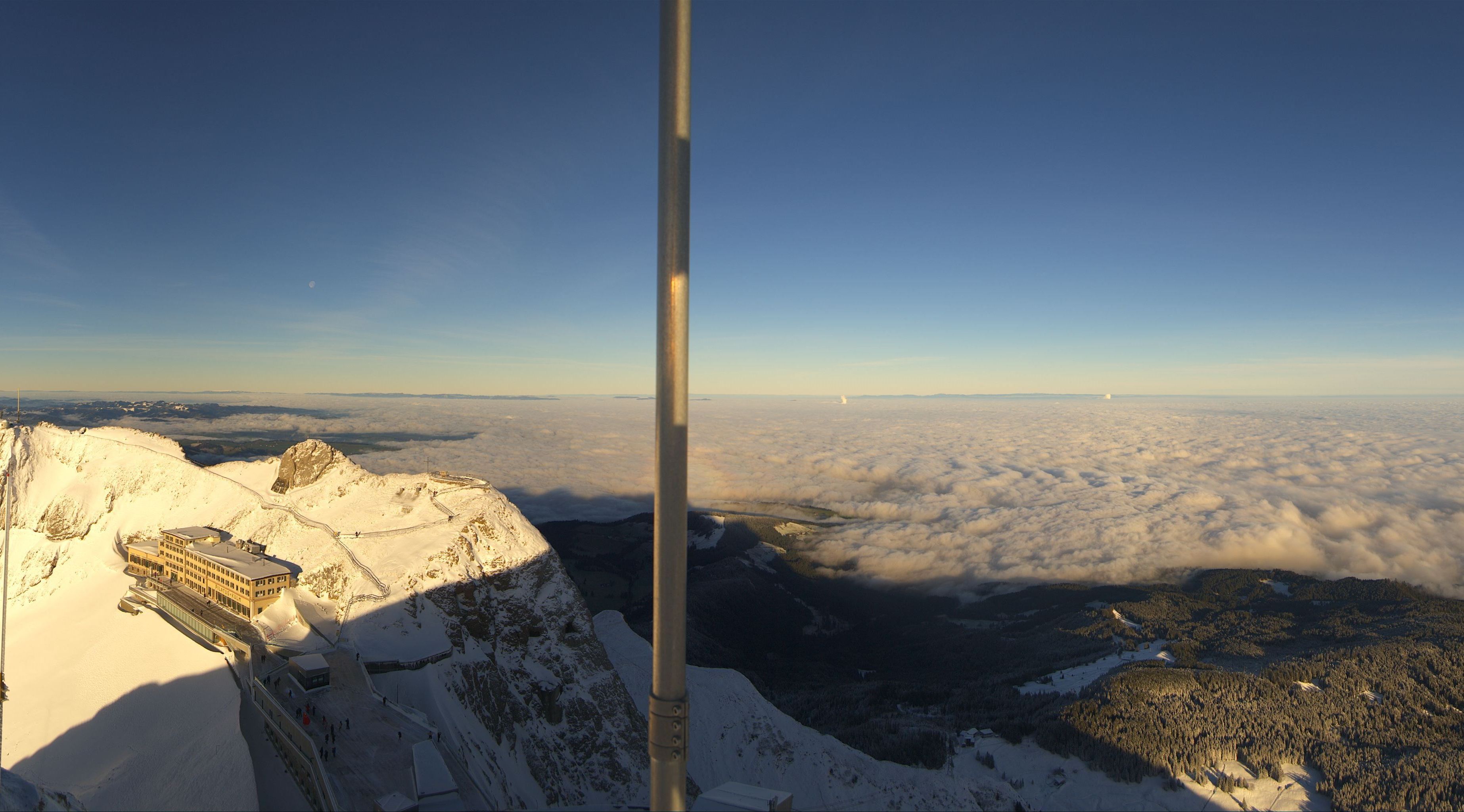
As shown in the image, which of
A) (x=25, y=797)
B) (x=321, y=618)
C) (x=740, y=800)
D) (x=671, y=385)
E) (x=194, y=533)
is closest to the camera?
(x=671, y=385)

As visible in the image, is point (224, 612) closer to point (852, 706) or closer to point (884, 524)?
point (852, 706)

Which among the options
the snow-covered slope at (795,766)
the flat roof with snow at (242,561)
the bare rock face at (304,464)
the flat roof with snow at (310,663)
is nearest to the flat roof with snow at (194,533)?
the flat roof with snow at (242,561)

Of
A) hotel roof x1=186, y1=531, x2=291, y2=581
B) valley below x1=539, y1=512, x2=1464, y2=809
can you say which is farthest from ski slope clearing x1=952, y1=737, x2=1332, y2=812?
hotel roof x1=186, y1=531, x2=291, y2=581

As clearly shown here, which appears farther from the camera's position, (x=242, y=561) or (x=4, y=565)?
(x=242, y=561)

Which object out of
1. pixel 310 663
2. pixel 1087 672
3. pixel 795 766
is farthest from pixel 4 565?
pixel 1087 672

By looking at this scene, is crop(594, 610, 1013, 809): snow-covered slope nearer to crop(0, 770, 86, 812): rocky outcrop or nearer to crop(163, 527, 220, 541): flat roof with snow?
crop(163, 527, 220, 541): flat roof with snow

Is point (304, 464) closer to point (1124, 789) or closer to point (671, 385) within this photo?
point (671, 385)

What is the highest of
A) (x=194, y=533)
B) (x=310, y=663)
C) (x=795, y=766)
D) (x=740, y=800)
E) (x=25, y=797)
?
(x=740, y=800)
